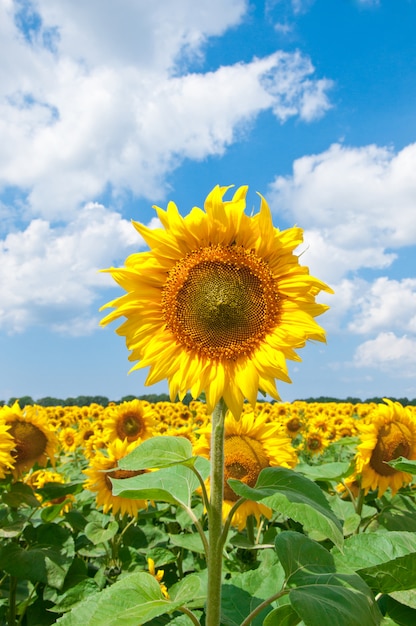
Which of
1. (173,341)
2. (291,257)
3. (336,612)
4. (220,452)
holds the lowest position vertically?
(336,612)

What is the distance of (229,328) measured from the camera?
112 inches

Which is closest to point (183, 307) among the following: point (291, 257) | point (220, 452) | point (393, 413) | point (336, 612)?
point (291, 257)

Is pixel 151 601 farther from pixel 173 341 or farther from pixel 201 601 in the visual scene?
pixel 173 341

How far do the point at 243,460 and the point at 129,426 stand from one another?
12.2 ft

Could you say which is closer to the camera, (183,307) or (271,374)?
(271,374)

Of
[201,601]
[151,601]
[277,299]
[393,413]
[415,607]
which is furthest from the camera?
[393,413]

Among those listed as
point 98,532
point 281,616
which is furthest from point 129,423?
point 281,616

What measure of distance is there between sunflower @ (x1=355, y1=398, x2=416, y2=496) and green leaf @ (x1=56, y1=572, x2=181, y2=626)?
3376 millimetres

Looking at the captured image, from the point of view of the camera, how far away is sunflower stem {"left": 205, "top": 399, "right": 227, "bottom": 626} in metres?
2.30

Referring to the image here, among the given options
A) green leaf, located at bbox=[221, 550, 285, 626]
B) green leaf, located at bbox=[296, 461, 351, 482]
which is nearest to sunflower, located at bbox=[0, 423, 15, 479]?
green leaf, located at bbox=[296, 461, 351, 482]

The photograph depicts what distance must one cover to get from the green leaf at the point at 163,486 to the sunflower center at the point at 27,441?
365 cm

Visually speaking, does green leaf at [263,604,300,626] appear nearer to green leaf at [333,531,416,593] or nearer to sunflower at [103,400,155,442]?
green leaf at [333,531,416,593]

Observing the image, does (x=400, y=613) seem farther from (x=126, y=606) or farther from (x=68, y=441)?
(x=68, y=441)

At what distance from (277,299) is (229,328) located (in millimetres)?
282
